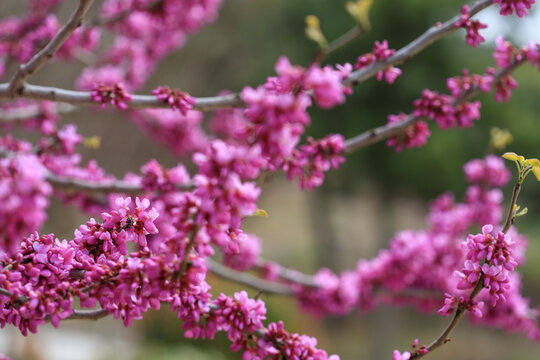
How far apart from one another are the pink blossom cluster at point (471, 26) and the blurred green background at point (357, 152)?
2.27 m

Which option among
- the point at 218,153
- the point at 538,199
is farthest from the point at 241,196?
the point at 538,199

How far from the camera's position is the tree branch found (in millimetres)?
1377

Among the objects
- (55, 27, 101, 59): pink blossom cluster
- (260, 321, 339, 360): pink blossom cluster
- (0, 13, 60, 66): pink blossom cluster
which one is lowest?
(260, 321, 339, 360): pink blossom cluster

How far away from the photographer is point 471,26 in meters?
1.68

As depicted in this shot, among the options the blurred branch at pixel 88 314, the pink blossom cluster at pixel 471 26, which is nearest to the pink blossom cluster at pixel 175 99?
the blurred branch at pixel 88 314

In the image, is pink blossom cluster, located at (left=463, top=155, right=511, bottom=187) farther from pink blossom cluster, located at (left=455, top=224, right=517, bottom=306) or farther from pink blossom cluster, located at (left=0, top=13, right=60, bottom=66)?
pink blossom cluster, located at (left=0, top=13, right=60, bottom=66)

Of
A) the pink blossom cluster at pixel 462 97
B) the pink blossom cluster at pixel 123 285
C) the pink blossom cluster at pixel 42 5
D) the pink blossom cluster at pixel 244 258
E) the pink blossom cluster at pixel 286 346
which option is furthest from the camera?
the pink blossom cluster at pixel 244 258

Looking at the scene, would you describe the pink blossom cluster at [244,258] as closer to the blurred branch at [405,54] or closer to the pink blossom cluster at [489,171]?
the pink blossom cluster at [489,171]

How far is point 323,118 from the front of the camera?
23.7 feet

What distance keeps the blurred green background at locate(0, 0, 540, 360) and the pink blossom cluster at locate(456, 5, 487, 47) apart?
7.46 ft

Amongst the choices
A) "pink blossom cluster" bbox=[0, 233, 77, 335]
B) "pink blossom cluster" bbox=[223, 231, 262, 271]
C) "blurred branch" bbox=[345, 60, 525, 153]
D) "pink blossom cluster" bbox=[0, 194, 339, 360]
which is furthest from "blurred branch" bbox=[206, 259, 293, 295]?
"pink blossom cluster" bbox=[0, 233, 77, 335]

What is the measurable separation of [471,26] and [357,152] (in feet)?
18.0

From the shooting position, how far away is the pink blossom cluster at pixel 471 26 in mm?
1669

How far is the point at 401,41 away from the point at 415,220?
6.03 metres
